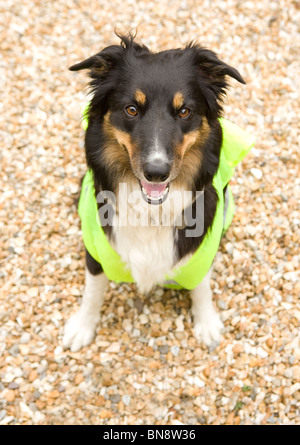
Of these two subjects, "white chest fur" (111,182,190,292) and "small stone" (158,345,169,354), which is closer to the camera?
"white chest fur" (111,182,190,292)

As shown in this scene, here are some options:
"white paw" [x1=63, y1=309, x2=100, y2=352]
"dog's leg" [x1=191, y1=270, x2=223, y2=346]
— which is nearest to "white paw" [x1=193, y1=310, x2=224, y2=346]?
"dog's leg" [x1=191, y1=270, x2=223, y2=346]

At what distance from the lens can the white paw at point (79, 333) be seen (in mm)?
3877

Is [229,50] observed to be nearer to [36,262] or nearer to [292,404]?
[36,262]

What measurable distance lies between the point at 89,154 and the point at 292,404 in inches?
91.1

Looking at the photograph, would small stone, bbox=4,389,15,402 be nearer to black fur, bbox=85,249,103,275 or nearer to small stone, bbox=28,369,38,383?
small stone, bbox=28,369,38,383

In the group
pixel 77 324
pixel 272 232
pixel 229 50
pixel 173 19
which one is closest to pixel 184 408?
pixel 77 324

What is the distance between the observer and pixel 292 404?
365 cm

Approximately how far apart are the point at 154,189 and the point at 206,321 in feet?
4.66

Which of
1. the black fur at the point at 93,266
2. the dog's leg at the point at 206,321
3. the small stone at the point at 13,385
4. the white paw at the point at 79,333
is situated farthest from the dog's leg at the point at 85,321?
the dog's leg at the point at 206,321

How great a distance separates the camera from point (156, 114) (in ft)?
9.36

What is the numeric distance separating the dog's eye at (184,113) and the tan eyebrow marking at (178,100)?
4cm

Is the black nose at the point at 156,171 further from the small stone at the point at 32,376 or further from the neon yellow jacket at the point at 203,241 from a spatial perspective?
the small stone at the point at 32,376

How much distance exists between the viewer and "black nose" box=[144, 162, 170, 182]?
8.89 ft

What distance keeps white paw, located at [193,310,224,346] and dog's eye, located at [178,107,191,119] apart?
Answer: 1.68m
